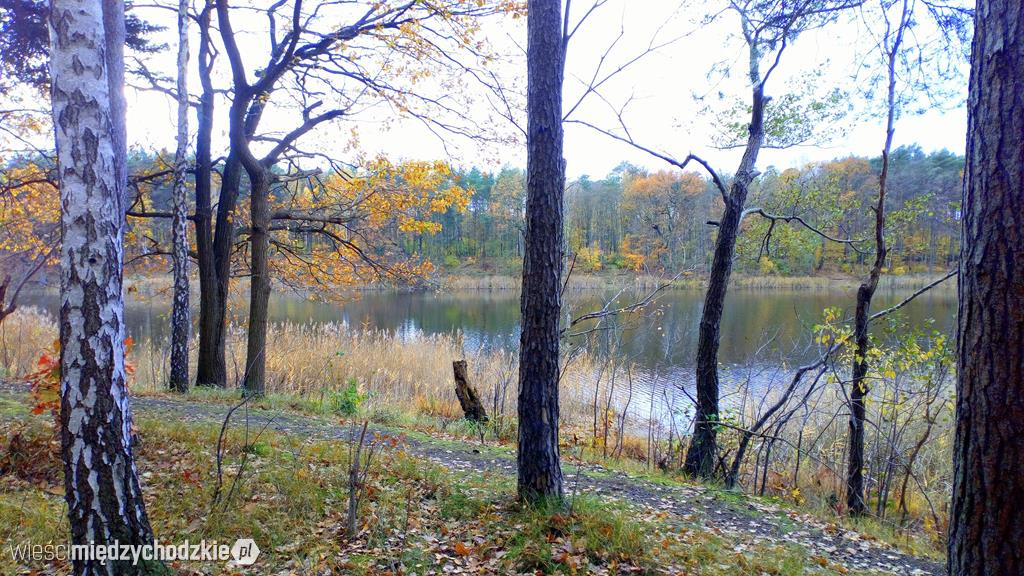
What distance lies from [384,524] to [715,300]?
4.62 metres

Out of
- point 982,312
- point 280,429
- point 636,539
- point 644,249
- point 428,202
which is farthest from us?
point 644,249

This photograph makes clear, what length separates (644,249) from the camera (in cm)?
2297

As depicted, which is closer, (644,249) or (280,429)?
(280,429)

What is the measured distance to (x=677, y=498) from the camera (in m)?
4.87

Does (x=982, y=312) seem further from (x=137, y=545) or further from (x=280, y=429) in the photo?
(x=280, y=429)

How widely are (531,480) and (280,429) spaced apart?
342cm

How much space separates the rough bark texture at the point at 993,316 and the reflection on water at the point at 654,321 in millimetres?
3710

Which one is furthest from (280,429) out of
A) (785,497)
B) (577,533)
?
(785,497)

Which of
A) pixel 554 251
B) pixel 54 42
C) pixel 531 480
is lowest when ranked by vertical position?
pixel 531 480

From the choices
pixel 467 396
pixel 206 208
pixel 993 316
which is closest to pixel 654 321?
pixel 467 396

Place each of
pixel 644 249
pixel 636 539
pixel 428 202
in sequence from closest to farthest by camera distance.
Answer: pixel 636 539, pixel 428 202, pixel 644 249

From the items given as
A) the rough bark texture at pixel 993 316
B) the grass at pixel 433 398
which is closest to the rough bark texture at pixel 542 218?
the rough bark texture at pixel 993 316

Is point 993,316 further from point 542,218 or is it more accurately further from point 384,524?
point 384,524

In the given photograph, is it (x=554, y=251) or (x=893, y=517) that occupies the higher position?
(x=554, y=251)
